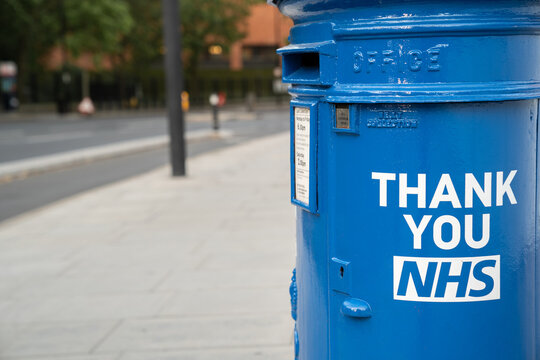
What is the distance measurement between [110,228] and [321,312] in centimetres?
620

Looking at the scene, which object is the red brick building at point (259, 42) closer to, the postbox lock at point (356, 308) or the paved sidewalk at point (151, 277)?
the paved sidewalk at point (151, 277)

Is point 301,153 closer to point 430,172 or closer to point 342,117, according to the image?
point 342,117

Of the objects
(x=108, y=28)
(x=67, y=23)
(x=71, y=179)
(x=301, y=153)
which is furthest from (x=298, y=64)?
(x=67, y=23)

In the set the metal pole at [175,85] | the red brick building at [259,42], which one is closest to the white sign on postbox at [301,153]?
the metal pole at [175,85]

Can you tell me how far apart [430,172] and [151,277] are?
4352mm

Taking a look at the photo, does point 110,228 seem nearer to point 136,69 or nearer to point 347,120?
point 347,120

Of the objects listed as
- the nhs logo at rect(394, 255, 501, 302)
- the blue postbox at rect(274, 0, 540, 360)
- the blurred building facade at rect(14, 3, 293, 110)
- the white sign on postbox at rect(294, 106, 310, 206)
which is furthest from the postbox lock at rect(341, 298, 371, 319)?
the blurred building facade at rect(14, 3, 293, 110)

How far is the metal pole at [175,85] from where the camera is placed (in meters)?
11.9

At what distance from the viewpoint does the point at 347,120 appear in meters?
2.17

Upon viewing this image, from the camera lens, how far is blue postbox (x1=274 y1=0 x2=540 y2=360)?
2.06m

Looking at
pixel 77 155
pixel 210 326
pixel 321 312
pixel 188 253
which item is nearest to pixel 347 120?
pixel 321 312

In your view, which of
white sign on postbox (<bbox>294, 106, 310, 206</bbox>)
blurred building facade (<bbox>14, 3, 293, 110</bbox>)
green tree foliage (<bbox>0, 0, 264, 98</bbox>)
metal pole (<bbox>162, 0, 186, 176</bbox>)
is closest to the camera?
white sign on postbox (<bbox>294, 106, 310, 206</bbox>)

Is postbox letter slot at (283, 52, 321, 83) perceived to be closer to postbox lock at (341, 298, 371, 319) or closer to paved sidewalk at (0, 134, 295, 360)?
postbox lock at (341, 298, 371, 319)

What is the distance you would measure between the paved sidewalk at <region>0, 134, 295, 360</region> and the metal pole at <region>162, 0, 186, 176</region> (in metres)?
1.63
